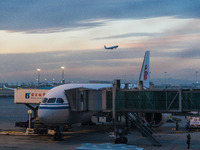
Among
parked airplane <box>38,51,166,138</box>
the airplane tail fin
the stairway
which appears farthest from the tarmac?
the airplane tail fin

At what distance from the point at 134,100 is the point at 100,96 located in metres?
3.53

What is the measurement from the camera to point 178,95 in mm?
31203

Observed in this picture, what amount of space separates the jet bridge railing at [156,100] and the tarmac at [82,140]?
3.71 metres

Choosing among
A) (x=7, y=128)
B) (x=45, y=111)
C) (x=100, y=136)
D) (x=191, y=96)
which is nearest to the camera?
(x=191, y=96)

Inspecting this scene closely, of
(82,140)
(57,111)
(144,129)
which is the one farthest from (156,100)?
(57,111)

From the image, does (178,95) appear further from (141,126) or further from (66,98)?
(66,98)

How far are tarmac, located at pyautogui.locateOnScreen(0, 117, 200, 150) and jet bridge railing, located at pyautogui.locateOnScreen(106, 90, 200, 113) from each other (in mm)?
3708

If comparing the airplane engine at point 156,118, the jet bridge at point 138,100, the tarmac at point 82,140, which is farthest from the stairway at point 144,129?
the airplane engine at point 156,118

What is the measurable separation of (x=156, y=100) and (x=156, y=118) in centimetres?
1001

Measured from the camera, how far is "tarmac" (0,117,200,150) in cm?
3158

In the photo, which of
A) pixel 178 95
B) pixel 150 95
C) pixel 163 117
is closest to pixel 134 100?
pixel 150 95

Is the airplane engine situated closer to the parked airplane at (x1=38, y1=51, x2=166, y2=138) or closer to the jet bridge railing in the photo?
the jet bridge railing

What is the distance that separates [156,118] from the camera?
135 ft

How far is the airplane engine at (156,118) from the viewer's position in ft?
134
